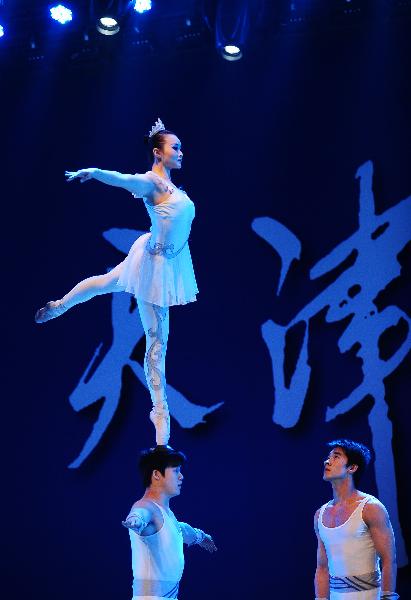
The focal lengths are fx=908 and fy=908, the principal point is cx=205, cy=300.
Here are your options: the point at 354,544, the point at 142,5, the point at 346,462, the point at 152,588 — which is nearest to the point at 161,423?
the point at 152,588

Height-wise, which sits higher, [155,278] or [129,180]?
[129,180]

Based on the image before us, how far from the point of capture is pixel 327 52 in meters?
6.10

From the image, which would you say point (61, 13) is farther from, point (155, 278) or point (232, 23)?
point (155, 278)

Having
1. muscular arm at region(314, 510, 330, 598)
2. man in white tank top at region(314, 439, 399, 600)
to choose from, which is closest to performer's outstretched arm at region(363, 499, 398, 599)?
man in white tank top at region(314, 439, 399, 600)

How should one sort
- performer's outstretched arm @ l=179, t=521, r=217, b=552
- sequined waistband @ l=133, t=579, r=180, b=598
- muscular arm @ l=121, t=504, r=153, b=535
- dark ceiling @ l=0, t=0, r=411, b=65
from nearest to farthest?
1. muscular arm @ l=121, t=504, r=153, b=535
2. sequined waistband @ l=133, t=579, r=180, b=598
3. performer's outstretched arm @ l=179, t=521, r=217, b=552
4. dark ceiling @ l=0, t=0, r=411, b=65

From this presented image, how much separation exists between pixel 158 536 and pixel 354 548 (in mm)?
856

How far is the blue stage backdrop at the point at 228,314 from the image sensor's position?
5.68 metres

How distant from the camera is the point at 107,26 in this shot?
5.98 m

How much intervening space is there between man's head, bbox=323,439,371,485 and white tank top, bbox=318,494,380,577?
18 cm

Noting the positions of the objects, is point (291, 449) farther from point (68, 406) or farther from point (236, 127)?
point (236, 127)

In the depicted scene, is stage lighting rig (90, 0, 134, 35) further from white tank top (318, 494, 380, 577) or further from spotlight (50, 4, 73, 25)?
white tank top (318, 494, 380, 577)

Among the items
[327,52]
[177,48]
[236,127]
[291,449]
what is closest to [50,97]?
[177,48]

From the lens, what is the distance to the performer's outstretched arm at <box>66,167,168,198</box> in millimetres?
3578

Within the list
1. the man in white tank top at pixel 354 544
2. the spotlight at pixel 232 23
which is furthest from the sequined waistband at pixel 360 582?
the spotlight at pixel 232 23
